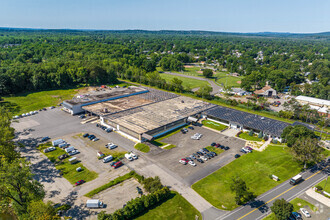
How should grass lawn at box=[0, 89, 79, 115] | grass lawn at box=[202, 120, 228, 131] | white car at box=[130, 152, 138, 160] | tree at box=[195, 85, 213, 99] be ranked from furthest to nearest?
tree at box=[195, 85, 213, 99] < grass lawn at box=[0, 89, 79, 115] < grass lawn at box=[202, 120, 228, 131] < white car at box=[130, 152, 138, 160]

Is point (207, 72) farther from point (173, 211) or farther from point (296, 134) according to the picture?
point (173, 211)

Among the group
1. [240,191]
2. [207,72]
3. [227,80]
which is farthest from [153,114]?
[227,80]

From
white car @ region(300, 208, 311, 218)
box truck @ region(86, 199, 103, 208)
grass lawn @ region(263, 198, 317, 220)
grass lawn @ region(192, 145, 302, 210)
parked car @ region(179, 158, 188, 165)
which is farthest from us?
parked car @ region(179, 158, 188, 165)

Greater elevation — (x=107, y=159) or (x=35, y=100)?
(x=35, y=100)

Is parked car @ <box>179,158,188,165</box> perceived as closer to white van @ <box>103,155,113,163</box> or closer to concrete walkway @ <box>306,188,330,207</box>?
white van @ <box>103,155,113,163</box>

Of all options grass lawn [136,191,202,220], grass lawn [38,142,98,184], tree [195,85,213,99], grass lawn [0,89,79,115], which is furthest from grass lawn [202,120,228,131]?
grass lawn [0,89,79,115]

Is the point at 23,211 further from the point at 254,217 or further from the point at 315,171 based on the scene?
the point at 315,171
